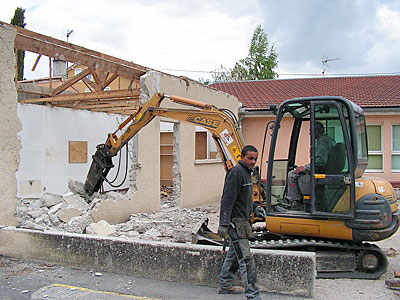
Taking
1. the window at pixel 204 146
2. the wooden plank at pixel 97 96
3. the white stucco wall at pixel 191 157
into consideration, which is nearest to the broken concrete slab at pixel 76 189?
the wooden plank at pixel 97 96

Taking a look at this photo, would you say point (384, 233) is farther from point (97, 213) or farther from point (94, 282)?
point (97, 213)

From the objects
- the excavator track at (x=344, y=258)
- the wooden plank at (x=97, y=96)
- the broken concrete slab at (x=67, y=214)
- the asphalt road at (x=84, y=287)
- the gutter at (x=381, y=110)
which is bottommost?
the asphalt road at (x=84, y=287)

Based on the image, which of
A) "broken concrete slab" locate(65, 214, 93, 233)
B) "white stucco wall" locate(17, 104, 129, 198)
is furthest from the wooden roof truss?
"broken concrete slab" locate(65, 214, 93, 233)

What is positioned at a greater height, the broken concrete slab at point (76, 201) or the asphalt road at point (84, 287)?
the broken concrete slab at point (76, 201)

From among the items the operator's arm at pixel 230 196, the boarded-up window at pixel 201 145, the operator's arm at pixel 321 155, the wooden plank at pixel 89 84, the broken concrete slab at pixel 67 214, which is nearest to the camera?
the operator's arm at pixel 230 196

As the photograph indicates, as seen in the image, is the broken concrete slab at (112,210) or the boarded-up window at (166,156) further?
the boarded-up window at (166,156)

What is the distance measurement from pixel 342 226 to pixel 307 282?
1.16 metres

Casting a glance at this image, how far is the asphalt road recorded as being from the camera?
5016 millimetres

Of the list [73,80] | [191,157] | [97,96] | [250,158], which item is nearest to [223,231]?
[250,158]

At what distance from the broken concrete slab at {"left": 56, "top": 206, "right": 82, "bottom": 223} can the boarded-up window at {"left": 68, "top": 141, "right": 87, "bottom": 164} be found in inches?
161

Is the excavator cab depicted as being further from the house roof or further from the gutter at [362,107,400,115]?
the house roof

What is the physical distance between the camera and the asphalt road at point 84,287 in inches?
197

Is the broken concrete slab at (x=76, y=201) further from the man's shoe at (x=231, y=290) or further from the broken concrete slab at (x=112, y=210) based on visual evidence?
the man's shoe at (x=231, y=290)

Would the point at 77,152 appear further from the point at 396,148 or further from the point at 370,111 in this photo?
the point at 396,148
